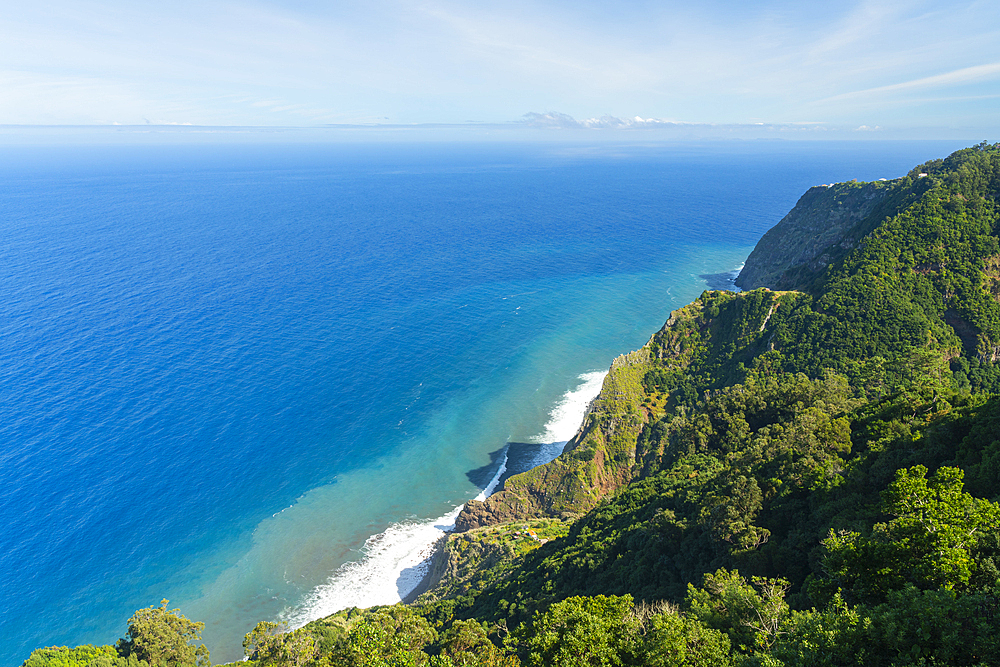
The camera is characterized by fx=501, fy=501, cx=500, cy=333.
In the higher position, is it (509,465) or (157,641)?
(157,641)

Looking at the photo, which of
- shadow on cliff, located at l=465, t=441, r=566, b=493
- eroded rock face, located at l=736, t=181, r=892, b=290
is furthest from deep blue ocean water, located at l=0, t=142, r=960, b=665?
eroded rock face, located at l=736, t=181, r=892, b=290

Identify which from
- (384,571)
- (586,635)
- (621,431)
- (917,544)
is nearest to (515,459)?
(621,431)

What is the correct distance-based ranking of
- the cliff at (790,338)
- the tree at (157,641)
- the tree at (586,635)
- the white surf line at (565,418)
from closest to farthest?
the tree at (586,635) → the tree at (157,641) → the cliff at (790,338) → the white surf line at (565,418)

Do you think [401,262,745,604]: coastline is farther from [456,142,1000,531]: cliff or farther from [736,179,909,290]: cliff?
[736,179,909,290]: cliff

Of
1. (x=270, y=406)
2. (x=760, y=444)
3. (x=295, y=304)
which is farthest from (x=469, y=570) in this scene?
(x=295, y=304)

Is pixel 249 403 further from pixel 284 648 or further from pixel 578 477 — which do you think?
pixel 284 648

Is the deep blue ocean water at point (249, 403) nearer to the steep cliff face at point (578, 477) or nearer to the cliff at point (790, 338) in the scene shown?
the steep cliff face at point (578, 477)

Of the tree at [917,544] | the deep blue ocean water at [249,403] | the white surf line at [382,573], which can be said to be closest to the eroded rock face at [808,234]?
the deep blue ocean water at [249,403]
